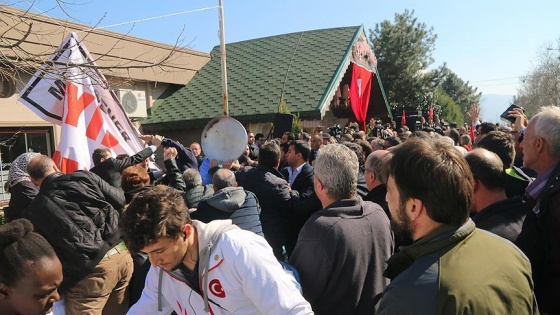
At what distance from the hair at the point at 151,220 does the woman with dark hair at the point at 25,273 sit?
0.32m

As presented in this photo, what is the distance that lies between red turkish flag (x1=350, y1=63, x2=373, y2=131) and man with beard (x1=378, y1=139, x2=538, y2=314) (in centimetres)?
1345

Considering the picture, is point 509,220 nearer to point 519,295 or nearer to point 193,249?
point 519,295

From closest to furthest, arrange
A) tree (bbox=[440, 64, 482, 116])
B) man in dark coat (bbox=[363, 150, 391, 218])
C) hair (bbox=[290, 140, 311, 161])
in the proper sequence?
man in dark coat (bbox=[363, 150, 391, 218]), hair (bbox=[290, 140, 311, 161]), tree (bbox=[440, 64, 482, 116])

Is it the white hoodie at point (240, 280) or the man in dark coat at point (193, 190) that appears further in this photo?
the man in dark coat at point (193, 190)

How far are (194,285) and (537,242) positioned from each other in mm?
1713

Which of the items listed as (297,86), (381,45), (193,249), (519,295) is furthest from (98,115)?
(381,45)

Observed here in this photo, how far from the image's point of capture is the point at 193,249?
212 cm

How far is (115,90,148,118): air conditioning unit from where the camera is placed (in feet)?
39.3

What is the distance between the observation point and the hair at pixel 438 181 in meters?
1.50

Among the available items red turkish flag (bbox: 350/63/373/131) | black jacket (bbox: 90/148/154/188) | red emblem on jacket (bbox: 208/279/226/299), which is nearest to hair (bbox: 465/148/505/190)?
red emblem on jacket (bbox: 208/279/226/299)

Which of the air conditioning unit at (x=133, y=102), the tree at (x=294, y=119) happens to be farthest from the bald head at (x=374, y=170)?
the air conditioning unit at (x=133, y=102)

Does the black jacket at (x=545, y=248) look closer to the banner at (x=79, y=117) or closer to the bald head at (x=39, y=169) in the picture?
the bald head at (x=39, y=169)

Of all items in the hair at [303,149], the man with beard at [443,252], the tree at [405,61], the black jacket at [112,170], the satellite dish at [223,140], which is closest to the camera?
the man with beard at [443,252]

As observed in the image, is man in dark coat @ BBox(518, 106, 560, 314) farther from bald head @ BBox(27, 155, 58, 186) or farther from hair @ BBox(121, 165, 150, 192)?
bald head @ BBox(27, 155, 58, 186)
